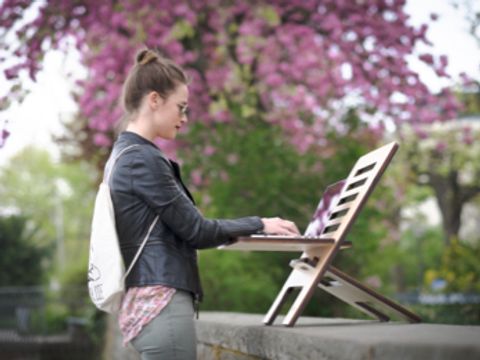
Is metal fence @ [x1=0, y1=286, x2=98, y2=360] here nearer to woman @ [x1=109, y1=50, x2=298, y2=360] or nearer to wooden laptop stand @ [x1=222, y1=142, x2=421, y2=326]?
wooden laptop stand @ [x1=222, y1=142, x2=421, y2=326]

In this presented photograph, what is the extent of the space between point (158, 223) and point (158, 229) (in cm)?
2

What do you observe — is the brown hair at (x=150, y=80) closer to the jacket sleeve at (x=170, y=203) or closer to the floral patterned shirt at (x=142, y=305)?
the jacket sleeve at (x=170, y=203)

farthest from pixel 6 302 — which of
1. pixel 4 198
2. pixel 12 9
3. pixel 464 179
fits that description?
pixel 4 198

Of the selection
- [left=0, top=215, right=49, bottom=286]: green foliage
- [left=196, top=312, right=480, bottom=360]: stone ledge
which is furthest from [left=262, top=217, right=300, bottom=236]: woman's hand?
[left=0, top=215, right=49, bottom=286]: green foliage

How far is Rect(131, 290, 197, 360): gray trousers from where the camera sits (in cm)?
298

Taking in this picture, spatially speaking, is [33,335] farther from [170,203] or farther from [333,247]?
[170,203]

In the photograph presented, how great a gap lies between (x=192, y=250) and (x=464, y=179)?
28494mm

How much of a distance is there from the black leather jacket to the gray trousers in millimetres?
91

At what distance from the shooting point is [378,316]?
3.98 m

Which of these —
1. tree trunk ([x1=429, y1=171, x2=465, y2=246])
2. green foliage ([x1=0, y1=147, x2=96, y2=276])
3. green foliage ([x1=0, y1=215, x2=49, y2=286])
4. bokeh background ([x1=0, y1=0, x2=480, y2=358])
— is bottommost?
green foliage ([x1=0, y1=147, x2=96, y2=276])

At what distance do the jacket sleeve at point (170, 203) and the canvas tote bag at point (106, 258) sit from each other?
0.08 meters

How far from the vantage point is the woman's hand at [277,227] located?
3.29 m

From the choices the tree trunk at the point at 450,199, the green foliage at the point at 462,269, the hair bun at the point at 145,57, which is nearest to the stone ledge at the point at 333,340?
the hair bun at the point at 145,57

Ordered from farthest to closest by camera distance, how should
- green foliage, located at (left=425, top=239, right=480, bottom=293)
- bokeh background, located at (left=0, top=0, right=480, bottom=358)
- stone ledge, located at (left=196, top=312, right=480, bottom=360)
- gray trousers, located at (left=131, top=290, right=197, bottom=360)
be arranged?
green foliage, located at (left=425, top=239, right=480, bottom=293) < bokeh background, located at (left=0, top=0, right=480, bottom=358) < gray trousers, located at (left=131, top=290, right=197, bottom=360) < stone ledge, located at (left=196, top=312, right=480, bottom=360)
